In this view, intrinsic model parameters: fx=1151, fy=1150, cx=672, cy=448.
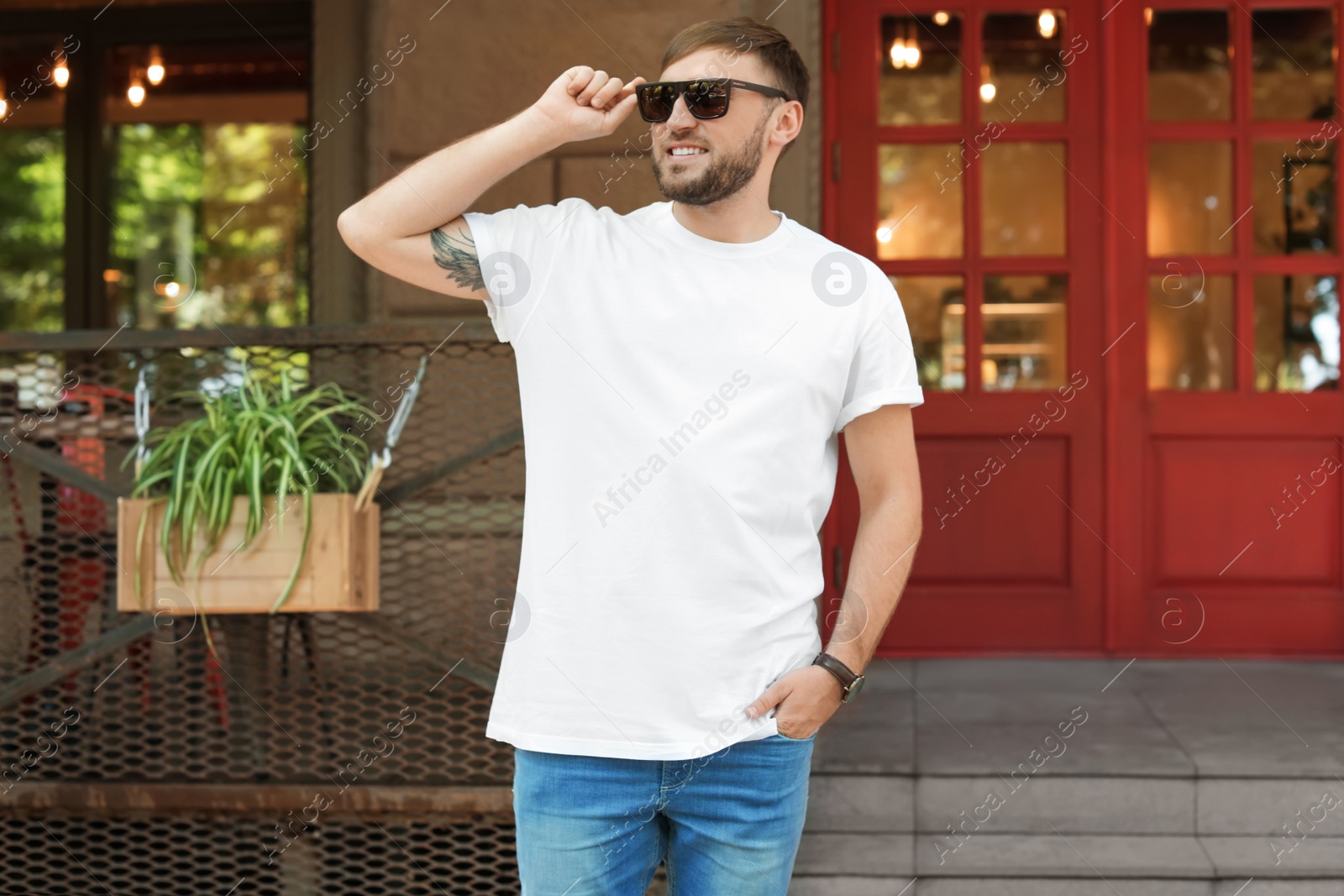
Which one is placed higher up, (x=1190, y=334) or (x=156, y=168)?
(x=156, y=168)

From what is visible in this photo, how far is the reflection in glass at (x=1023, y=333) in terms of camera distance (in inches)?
183

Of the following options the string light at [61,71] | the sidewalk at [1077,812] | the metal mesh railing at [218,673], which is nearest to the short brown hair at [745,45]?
the metal mesh railing at [218,673]

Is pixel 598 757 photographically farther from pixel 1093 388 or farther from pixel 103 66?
pixel 103 66

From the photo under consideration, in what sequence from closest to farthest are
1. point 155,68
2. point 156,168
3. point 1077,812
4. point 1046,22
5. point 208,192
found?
point 1077,812, point 1046,22, point 155,68, point 156,168, point 208,192

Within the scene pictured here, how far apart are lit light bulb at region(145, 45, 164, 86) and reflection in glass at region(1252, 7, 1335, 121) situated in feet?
16.4

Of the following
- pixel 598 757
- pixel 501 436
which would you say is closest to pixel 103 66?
pixel 501 436

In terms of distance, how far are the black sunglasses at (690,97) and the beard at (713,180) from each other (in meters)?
0.06

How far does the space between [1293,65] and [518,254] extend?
13.8 ft

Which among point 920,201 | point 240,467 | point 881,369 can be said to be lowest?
point 240,467

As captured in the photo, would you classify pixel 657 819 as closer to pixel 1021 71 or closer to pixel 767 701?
pixel 767 701

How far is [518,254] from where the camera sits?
165 centimetres

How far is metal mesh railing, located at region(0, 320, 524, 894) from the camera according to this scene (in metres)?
3.19

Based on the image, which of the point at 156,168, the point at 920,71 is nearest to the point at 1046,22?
the point at 920,71

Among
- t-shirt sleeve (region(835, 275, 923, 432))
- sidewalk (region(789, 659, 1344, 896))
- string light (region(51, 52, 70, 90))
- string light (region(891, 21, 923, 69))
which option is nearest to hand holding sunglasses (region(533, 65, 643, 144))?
t-shirt sleeve (region(835, 275, 923, 432))
